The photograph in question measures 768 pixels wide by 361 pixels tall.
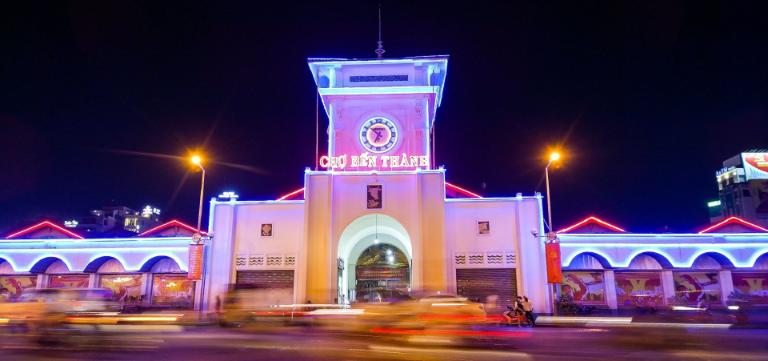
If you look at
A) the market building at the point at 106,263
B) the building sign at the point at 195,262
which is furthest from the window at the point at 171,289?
the building sign at the point at 195,262

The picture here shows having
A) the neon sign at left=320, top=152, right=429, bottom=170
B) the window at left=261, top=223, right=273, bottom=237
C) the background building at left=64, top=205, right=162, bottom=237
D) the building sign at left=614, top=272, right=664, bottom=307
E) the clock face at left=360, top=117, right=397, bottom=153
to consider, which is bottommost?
the building sign at left=614, top=272, right=664, bottom=307

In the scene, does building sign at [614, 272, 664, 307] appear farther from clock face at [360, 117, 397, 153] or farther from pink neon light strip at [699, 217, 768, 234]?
clock face at [360, 117, 397, 153]

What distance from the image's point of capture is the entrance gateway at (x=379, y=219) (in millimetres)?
29797

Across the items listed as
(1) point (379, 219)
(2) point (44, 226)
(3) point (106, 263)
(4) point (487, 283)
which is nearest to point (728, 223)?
(4) point (487, 283)

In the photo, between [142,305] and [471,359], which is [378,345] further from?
[142,305]

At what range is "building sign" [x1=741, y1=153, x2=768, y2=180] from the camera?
71.2m

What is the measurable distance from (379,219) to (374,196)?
1.77 metres

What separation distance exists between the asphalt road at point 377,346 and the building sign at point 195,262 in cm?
1375

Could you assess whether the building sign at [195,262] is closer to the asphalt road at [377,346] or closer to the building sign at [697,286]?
the asphalt road at [377,346]

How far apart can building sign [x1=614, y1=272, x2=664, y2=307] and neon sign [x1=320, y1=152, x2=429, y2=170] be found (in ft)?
45.2

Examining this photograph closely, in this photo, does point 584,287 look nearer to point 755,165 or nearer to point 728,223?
point 728,223

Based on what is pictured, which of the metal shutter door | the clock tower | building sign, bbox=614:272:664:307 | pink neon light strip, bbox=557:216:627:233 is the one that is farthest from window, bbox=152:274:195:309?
building sign, bbox=614:272:664:307

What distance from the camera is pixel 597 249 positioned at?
31500 millimetres

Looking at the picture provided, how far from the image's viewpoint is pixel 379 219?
31.6 metres
